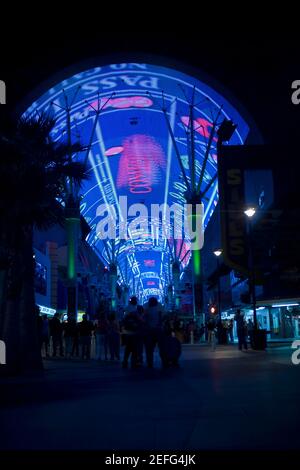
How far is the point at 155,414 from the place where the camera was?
19.5 feet

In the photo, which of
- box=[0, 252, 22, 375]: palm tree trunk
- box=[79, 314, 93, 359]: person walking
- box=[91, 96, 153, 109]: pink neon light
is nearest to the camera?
box=[0, 252, 22, 375]: palm tree trunk

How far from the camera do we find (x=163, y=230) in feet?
301

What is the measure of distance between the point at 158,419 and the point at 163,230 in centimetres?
8610

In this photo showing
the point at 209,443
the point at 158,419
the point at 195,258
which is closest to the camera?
the point at 209,443

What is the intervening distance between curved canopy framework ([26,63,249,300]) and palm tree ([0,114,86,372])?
52.0ft

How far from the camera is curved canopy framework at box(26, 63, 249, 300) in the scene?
4116 centimetres

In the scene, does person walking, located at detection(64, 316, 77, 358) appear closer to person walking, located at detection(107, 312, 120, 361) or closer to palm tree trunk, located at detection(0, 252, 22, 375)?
person walking, located at detection(107, 312, 120, 361)

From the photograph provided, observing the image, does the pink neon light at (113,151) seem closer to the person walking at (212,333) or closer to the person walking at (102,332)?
the person walking at (212,333)

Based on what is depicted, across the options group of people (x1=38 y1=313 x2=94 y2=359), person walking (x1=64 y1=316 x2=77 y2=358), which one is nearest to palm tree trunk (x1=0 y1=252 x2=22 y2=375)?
group of people (x1=38 y1=313 x2=94 y2=359)

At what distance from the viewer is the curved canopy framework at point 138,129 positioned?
41156 mm

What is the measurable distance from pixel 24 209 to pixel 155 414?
7.79 meters

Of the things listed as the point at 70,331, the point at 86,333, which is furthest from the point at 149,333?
the point at 70,331

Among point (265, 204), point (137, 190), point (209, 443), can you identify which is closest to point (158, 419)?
point (209, 443)
